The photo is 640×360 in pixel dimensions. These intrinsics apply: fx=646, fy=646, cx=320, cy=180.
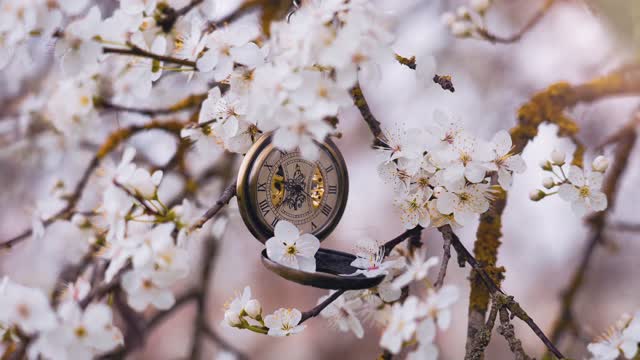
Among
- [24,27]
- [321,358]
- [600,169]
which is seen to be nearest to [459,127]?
[600,169]

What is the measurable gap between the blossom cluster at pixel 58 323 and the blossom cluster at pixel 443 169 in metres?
0.29

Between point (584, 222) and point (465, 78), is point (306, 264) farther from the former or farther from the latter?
point (465, 78)

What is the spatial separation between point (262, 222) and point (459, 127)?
0.70ft

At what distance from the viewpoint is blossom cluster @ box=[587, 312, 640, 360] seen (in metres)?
0.53

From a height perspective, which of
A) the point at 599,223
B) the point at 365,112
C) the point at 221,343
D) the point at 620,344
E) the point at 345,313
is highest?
the point at 365,112

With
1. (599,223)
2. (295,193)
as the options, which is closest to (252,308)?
(295,193)

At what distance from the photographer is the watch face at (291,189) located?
63 cm

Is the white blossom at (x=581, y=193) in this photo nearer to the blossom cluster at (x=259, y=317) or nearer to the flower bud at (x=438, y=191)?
the flower bud at (x=438, y=191)

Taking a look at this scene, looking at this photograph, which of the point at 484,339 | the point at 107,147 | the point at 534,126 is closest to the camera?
the point at 484,339

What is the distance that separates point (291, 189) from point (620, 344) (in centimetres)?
34

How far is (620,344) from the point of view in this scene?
54 centimetres

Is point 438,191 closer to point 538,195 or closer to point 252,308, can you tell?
point 538,195

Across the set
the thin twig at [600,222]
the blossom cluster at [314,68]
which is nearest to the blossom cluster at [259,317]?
the blossom cluster at [314,68]

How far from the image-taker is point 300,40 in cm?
47
